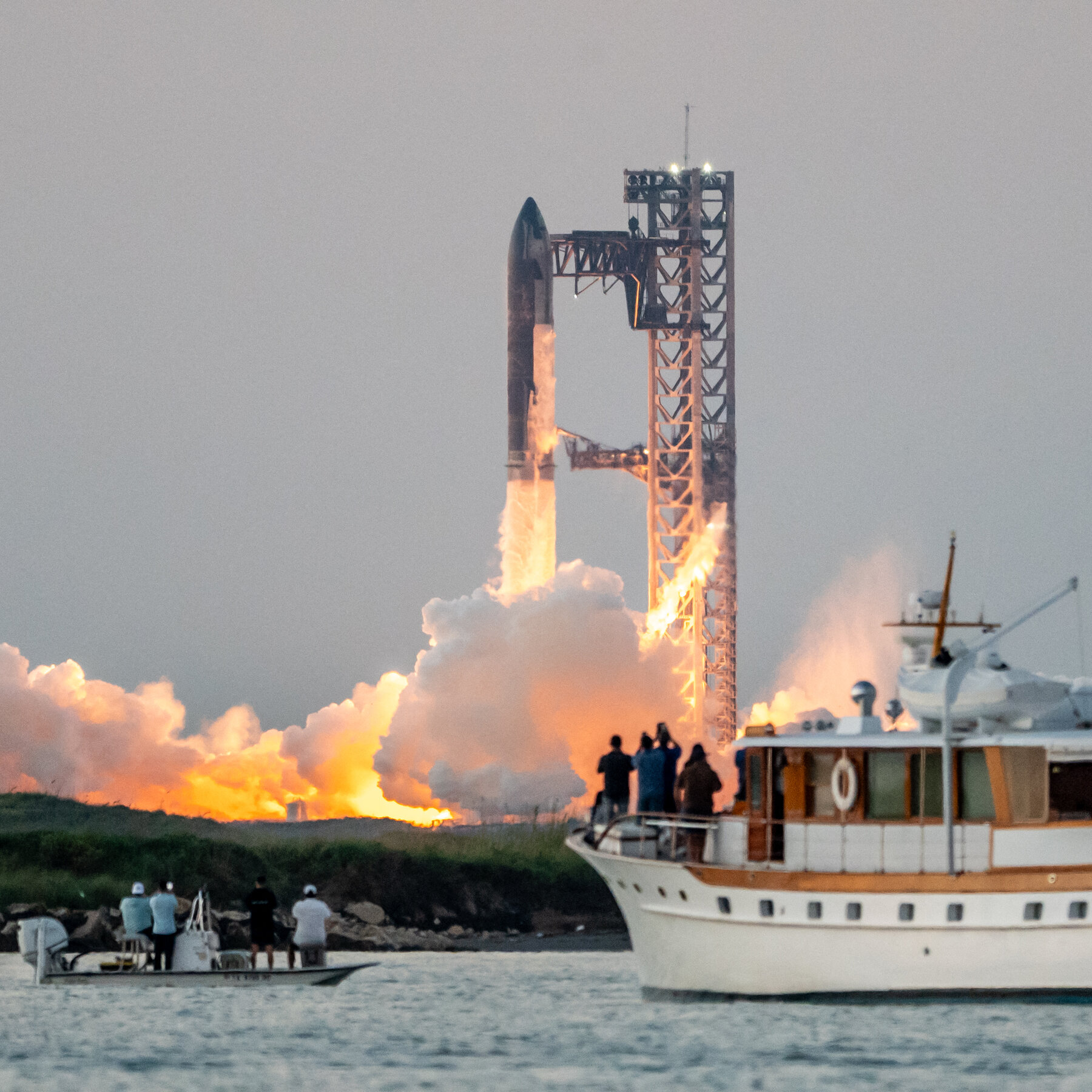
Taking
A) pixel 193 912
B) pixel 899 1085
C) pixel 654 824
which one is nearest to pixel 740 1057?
pixel 899 1085

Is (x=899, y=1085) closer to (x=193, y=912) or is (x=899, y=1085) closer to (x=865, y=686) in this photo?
(x=865, y=686)

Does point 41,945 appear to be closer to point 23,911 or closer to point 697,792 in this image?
point 697,792

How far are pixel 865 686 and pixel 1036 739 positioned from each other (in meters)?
3.52

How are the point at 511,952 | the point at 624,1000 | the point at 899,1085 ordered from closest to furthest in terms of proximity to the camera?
1. the point at 899,1085
2. the point at 624,1000
3. the point at 511,952

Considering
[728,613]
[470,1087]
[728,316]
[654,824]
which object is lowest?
[470,1087]

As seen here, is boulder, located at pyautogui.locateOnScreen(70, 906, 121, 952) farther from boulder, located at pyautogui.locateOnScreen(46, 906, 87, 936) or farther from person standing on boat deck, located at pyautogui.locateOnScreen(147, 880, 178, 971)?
person standing on boat deck, located at pyautogui.locateOnScreen(147, 880, 178, 971)

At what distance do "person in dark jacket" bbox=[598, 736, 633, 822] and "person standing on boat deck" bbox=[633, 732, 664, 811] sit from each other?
17.3 inches

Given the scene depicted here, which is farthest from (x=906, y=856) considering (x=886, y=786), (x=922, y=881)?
(x=886, y=786)

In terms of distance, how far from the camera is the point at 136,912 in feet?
166

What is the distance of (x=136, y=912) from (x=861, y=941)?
1438cm

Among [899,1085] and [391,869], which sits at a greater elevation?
[391,869]

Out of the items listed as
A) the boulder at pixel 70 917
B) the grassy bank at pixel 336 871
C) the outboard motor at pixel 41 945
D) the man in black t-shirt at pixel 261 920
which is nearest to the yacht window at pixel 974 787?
the man in black t-shirt at pixel 261 920

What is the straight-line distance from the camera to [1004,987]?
43344mm

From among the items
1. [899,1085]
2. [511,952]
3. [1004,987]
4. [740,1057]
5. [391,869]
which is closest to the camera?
[899,1085]
